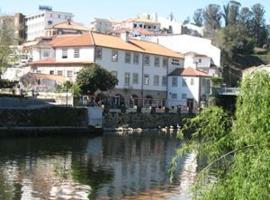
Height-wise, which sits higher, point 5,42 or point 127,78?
point 5,42

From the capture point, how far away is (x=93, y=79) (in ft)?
290

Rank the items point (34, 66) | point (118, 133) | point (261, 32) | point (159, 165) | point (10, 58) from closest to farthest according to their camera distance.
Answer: point (159, 165), point (118, 133), point (10, 58), point (34, 66), point (261, 32)

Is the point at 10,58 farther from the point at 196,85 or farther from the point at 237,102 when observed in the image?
the point at 237,102

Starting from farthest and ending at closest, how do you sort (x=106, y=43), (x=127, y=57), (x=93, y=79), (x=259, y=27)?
(x=259, y=27), (x=127, y=57), (x=106, y=43), (x=93, y=79)

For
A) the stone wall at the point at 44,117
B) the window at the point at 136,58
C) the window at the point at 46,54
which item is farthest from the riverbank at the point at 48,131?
the window at the point at 46,54

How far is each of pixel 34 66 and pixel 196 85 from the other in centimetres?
2656

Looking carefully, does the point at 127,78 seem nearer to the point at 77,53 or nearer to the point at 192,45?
the point at 77,53

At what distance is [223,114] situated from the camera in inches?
715

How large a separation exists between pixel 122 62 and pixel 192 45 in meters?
29.2

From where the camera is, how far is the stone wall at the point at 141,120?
86875 mm

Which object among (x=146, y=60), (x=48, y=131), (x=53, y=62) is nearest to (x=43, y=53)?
(x=53, y=62)

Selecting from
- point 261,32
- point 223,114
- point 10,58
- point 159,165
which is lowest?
point 159,165

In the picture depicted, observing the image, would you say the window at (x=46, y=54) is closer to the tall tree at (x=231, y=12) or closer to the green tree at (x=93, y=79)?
the green tree at (x=93, y=79)

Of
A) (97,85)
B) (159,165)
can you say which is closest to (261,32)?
(97,85)
